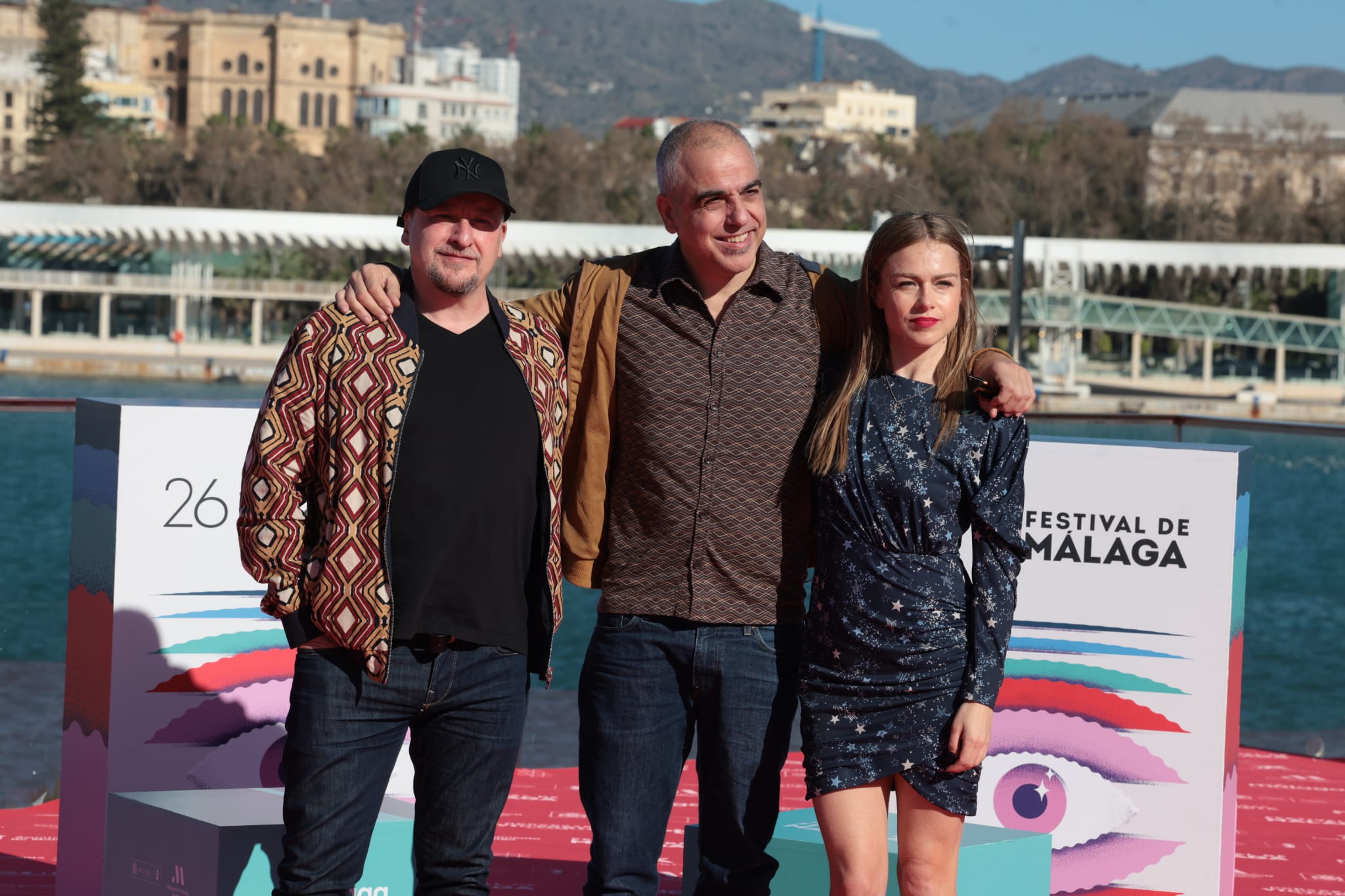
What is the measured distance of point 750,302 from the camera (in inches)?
118

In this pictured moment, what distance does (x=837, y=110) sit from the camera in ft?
526

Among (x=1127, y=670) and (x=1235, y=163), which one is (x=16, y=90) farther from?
(x=1127, y=670)

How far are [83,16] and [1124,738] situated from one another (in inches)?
3618

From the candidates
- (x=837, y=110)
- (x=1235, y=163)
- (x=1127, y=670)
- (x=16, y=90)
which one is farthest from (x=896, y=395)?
(x=837, y=110)

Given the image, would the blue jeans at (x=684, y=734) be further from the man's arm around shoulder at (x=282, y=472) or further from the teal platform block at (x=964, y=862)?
the man's arm around shoulder at (x=282, y=472)

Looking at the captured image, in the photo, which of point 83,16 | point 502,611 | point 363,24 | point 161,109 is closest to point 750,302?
point 502,611

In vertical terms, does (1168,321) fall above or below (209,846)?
above

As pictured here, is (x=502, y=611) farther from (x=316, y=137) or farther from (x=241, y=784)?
(x=316, y=137)

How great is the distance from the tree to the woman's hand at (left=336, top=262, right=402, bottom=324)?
8234cm

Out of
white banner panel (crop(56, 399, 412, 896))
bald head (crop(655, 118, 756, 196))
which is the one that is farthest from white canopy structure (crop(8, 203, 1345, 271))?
bald head (crop(655, 118, 756, 196))

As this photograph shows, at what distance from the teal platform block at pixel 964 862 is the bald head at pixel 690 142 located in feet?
4.10

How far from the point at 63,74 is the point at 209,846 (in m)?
87.2

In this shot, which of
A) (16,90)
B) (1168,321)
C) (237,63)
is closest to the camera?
(1168,321)

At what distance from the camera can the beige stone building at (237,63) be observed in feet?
426
